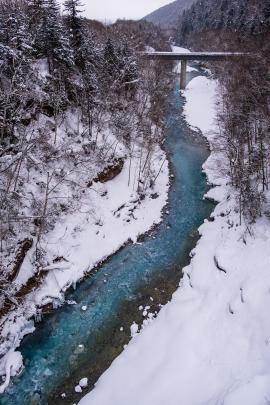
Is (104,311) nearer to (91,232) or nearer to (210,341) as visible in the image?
(210,341)

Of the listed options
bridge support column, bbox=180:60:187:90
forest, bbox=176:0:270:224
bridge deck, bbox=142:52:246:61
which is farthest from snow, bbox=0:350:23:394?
bridge support column, bbox=180:60:187:90

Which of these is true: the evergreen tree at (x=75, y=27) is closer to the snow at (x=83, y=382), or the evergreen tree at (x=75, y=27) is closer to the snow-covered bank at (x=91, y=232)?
the snow-covered bank at (x=91, y=232)

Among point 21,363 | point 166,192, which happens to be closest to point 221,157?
point 166,192

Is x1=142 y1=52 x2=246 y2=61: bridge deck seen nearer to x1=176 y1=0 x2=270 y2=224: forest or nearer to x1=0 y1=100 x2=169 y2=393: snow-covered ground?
x1=176 y1=0 x2=270 y2=224: forest

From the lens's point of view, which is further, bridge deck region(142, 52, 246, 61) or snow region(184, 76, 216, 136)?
bridge deck region(142, 52, 246, 61)

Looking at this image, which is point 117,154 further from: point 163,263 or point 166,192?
point 163,263
